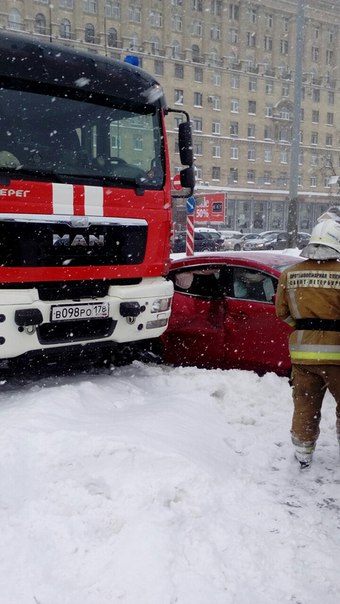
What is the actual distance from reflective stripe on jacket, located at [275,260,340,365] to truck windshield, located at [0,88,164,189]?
6.82 ft

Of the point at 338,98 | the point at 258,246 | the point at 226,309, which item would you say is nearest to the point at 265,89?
the point at 338,98

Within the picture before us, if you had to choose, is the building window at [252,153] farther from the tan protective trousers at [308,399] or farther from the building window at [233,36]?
the tan protective trousers at [308,399]

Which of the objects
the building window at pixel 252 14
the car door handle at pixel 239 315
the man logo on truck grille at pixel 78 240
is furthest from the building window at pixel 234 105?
the man logo on truck grille at pixel 78 240

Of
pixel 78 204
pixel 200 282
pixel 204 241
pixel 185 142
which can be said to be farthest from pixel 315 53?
Result: pixel 78 204

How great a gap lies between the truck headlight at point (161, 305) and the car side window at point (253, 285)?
99 cm

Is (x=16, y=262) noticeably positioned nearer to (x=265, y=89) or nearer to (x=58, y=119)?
(x=58, y=119)

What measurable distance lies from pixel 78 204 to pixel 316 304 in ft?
7.22

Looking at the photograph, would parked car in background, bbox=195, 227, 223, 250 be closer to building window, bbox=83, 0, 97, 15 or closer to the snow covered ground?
the snow covered ground

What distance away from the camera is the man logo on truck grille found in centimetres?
488

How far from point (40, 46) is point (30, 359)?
8.77 feet

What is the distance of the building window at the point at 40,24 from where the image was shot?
51750mm

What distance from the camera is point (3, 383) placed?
541cm

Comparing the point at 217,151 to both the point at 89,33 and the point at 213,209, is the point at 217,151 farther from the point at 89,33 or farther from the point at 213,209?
the point at 213,209

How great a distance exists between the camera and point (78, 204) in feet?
16.2
